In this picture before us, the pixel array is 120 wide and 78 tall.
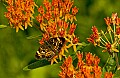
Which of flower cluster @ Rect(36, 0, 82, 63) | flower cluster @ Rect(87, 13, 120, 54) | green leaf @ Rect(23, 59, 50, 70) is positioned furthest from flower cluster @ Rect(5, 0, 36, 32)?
flower cluster @ Rect(87, 13, 120, 54)

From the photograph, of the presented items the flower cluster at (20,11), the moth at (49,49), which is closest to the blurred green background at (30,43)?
the flower cluster at (20,11)

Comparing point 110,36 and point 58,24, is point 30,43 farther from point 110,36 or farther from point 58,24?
point 110,36

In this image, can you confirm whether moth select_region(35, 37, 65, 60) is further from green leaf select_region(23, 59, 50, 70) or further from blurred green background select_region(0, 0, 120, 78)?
blurred green background select_region(0, 0, 120, 78)

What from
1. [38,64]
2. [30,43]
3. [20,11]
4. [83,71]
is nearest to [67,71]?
[83,71]

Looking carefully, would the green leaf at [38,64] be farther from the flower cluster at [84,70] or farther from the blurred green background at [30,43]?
the blurred green background at [30,43]

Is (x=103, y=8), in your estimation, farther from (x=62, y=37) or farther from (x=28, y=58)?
(x=62, y=37)

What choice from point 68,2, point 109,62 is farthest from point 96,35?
point 68,2
